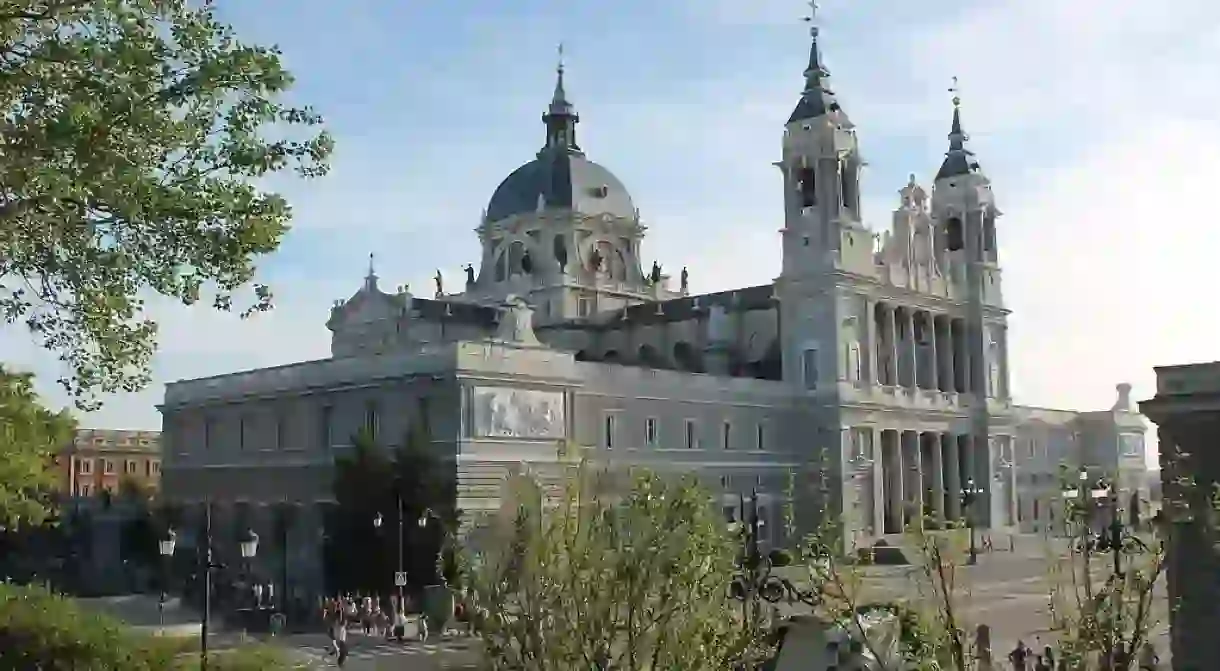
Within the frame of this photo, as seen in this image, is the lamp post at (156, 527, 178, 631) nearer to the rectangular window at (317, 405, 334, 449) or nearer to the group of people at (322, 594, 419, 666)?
the group of people at (322, 594, 419, 666)

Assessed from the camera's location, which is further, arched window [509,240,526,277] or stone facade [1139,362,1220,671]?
arched window [509,240,526,277]

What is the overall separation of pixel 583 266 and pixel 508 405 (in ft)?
73.9

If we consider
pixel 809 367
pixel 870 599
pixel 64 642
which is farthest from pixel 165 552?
pixel 809 367

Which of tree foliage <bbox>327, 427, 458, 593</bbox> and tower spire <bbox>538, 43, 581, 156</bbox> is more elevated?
tower spire <bbox>538, 43, 581, 156</bbox>

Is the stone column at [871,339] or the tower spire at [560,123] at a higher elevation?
the tower spire at [560,123]

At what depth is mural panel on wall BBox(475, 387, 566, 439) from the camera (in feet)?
144

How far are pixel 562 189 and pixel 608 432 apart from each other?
68.2 ft

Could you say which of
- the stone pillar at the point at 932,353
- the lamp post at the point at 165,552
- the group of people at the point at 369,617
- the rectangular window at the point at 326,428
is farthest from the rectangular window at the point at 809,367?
the lamp post at the point at 165,552

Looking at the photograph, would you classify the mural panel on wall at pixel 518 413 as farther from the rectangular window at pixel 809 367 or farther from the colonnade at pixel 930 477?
the colonnade at pixel 930 477

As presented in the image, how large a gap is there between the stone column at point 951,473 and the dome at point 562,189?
20100 mm

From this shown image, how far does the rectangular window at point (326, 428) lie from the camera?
4800cm

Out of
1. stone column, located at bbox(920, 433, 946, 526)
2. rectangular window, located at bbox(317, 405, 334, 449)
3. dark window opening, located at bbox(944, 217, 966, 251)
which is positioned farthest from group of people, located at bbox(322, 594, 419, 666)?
dark window opening, located at bbox(944, 217, 966, 251)

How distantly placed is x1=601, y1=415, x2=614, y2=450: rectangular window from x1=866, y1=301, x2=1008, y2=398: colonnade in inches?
609

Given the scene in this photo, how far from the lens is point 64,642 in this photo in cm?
1111
